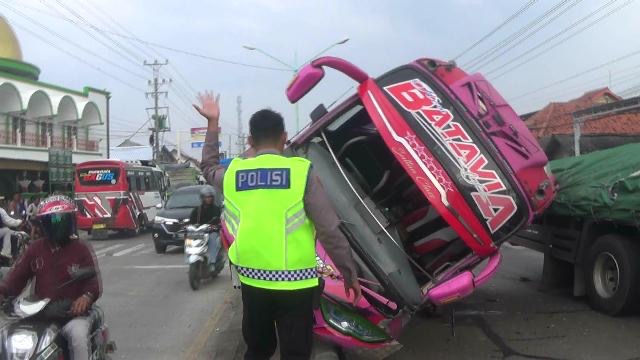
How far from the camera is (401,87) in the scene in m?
5.59

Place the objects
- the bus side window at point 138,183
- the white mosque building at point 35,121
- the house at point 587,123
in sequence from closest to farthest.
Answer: the house at point 587,123 → the bus side window at point 138,183 → the white mosque building at point 35,121

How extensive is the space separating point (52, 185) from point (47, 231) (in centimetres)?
2837

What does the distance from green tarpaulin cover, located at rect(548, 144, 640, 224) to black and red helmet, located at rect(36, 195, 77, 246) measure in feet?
16.9

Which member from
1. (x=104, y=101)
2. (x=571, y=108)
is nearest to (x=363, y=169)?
(x=571, y=108)

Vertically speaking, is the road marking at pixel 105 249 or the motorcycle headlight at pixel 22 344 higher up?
the motorcycle headlight at pixel 22 344

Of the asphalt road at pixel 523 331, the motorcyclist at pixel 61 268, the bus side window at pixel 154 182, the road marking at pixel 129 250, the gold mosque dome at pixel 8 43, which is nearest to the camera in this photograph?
the motorcyclist at pixel 61 268

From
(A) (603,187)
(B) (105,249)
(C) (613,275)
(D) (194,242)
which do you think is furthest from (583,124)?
(D) (194,242)

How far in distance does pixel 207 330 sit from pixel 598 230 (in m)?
4.64

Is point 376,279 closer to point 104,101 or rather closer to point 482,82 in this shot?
point 482,82

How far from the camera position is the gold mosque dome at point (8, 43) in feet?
118

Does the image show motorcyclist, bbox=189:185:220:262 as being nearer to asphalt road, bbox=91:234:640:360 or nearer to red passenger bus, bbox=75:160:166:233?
asphalt road, bbox=91:234:640:360

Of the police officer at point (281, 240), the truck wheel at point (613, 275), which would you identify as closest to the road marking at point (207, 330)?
the police officer at point (281, 240)

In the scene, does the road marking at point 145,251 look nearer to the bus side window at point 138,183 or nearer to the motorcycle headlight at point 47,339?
the bus side window at point 138,183

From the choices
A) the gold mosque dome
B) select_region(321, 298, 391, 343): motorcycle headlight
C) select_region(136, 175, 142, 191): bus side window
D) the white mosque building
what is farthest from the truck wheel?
the gold mosque dome
